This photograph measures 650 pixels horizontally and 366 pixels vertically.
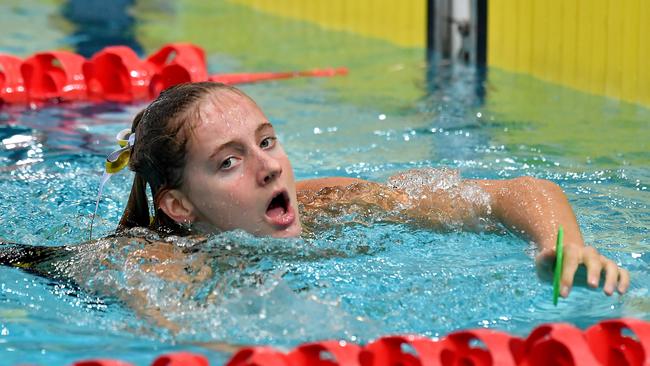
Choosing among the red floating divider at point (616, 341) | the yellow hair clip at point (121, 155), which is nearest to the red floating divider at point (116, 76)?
the yellow hair clip at point (121, 155)

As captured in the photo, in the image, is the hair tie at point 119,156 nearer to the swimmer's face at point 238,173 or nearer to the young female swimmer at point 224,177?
the young female swimmer at point 224,177

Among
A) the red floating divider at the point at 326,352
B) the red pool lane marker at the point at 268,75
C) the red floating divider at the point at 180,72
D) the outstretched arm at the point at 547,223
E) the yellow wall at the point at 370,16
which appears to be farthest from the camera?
the yellow wall at the point at 370,16

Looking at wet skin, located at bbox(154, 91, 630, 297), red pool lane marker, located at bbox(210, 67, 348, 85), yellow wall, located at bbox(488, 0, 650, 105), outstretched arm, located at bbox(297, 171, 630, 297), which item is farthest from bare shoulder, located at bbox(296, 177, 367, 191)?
red pool lane marker, located at bbox(210, 67, 348, 85)

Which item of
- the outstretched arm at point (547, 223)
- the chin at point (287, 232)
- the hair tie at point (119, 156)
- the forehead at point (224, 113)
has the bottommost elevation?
the chin at point (287, 232)

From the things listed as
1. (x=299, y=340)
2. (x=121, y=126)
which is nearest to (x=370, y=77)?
(x=121, y=126)

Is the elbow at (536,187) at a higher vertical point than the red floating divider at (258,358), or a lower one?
higher

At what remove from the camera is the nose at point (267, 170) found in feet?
8.18

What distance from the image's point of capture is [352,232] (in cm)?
288

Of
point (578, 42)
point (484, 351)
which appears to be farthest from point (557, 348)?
point (578, 42)

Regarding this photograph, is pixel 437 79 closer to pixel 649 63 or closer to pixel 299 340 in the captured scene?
pixel 649 63

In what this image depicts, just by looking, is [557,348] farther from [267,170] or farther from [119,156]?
[119,156]

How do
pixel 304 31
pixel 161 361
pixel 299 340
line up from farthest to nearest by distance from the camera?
pixel 304 31, pixel 299 340, pixel 161 361

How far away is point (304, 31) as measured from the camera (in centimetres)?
Answer: 813

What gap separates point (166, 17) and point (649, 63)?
511 cm
